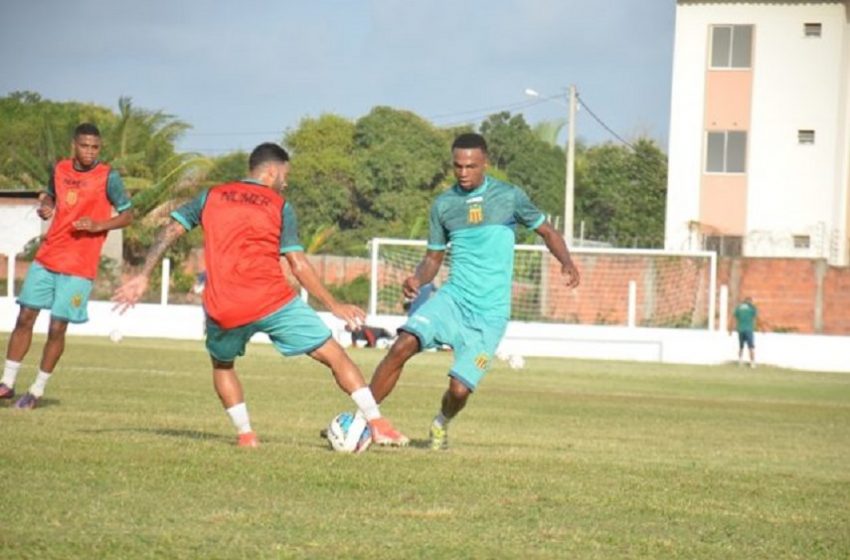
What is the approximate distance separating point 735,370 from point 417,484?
Result: 34.4 meters

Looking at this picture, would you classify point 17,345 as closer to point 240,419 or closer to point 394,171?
point 240,419

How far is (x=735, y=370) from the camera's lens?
145ft

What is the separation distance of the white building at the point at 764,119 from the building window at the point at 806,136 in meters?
0.05

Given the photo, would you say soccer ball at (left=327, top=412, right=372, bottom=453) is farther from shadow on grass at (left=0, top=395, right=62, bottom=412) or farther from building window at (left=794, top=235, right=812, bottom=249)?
building window at (left=794, top=235, right=812, bottom=249)

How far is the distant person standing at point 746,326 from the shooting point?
46125mm

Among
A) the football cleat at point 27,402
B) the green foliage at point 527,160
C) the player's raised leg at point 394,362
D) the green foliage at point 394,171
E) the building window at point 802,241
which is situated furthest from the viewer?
the green foliage at point 527,160

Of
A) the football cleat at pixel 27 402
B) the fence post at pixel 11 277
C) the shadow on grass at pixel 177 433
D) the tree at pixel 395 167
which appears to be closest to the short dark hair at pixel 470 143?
the shadow on grass at pixel 177 433

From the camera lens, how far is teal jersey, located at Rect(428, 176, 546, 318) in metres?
13.4

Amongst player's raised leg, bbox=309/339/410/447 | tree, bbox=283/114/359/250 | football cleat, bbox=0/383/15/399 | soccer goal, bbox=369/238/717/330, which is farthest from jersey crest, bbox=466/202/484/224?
tree, bbox=283/114/359/250

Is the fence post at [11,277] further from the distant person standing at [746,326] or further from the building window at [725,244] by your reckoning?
the building window at [725,244]

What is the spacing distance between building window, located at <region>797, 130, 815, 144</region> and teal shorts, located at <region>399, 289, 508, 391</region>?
52786 mm

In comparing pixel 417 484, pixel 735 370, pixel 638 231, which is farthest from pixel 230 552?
pixel 638 231

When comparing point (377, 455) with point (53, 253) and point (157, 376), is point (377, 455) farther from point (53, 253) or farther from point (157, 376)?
point (157, 376)

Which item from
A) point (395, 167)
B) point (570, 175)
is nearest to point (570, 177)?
point (570, 175)
